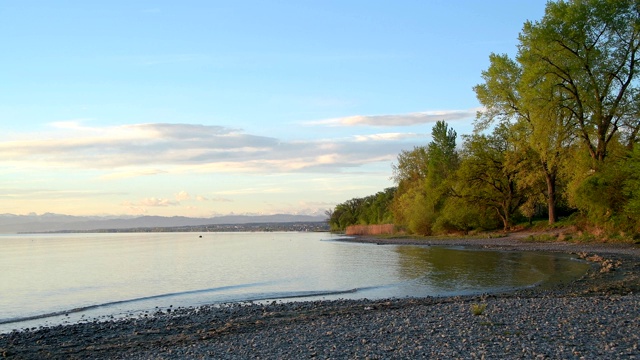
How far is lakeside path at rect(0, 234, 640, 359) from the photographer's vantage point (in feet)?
34.2

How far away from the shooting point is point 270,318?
16984 mm

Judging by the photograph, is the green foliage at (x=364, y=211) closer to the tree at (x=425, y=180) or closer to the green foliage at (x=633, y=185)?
the tree at (x=425, y=180)

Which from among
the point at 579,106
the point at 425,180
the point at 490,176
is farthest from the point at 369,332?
the point at 425,180

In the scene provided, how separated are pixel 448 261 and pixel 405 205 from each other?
124 feet

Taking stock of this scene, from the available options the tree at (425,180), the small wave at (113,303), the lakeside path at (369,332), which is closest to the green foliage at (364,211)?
the tree at (425,180)

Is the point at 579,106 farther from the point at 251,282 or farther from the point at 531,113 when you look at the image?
the point at 251,282

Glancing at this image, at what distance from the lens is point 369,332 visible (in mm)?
12539

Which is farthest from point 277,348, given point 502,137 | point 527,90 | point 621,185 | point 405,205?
point 405,205

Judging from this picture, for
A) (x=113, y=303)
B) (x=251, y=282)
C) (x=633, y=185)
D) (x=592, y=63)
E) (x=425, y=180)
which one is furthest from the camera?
(x=425, y=180)

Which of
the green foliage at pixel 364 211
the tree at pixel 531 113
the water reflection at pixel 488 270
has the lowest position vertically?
the water reflection at pixel 488 270

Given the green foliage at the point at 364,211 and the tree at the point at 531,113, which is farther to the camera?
the green foliage at the point at 364,211

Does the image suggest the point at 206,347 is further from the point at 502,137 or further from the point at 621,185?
the point at 502,137

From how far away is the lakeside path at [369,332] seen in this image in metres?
10.4

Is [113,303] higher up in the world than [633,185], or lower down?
lower down
